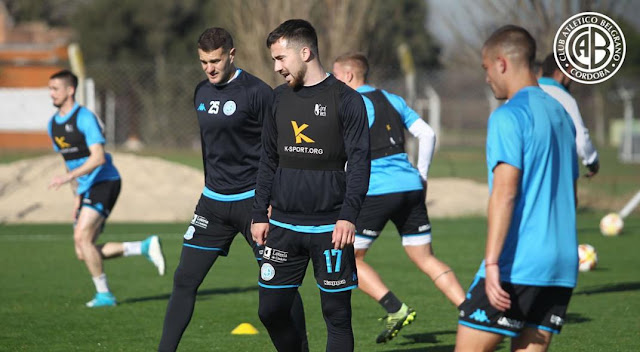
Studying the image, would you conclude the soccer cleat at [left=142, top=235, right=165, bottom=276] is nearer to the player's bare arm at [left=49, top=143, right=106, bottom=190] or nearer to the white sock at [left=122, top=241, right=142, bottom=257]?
the white sock at [left=122, top=241, right=142, bottom=257]

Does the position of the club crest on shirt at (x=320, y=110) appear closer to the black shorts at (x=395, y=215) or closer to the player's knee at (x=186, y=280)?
the player's knee at (x=186, y=280)

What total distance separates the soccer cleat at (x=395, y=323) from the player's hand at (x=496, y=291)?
3.08 meters

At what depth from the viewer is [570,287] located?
4191mm

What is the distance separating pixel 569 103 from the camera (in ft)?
26.2

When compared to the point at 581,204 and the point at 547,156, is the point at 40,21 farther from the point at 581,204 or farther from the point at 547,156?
the point at 547,156

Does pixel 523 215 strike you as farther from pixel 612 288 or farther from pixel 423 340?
pixel 612 288

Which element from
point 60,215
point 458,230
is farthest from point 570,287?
point 60,215

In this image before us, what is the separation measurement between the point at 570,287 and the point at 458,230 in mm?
11812

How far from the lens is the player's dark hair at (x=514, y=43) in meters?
4.16

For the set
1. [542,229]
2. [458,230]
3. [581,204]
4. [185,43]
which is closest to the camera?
[542,229]

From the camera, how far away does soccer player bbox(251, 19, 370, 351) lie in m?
5.19

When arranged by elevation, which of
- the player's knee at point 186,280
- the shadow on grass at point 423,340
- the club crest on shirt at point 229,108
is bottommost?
the shadow on grass at point 423,340

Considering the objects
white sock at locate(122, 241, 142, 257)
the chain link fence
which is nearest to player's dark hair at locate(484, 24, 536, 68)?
white sock at locate(122, 241, 142, 257)

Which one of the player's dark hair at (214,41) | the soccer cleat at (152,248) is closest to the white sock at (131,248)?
the soccer cleat at (152,248)
